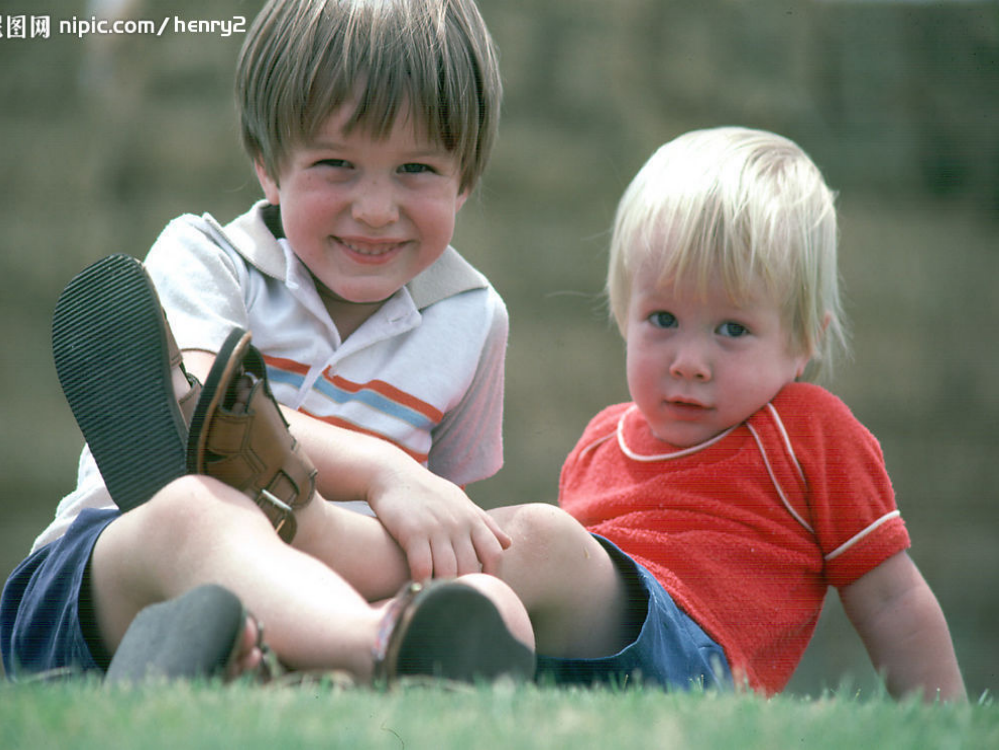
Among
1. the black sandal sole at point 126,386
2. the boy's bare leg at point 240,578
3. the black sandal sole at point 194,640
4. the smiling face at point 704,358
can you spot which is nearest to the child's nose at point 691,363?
the smiling face at point 704,358

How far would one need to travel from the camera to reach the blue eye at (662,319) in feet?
8.79

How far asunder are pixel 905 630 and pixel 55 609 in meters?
1.57

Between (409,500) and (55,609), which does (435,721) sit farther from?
(55,609)

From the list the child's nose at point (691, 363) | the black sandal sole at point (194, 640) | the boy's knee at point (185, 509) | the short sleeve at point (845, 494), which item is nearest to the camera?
the black sandal sole at point (194, 640)

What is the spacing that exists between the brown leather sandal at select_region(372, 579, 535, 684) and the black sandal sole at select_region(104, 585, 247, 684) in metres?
0.18

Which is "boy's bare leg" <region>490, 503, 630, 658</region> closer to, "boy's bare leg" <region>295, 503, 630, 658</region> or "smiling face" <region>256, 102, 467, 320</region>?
"boy's bare leg" <region>295, 503, 630, 658</region>

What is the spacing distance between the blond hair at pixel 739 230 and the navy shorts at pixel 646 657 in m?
0.68

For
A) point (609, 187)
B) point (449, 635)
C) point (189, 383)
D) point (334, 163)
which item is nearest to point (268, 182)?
point (334, 163)

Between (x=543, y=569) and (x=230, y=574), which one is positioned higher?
(x=230, y=574)

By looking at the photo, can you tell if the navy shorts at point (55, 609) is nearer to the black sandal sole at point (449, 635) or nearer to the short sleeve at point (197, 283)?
the short sleeve at point (197, 283)

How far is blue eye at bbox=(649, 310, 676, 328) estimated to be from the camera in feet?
8.79

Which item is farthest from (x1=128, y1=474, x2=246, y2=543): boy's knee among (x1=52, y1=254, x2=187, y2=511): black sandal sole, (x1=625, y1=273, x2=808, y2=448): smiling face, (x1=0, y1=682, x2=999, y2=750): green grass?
(x1=625, y1=273, x2=808, y2=448): smiling face

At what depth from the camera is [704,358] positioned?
2.59m

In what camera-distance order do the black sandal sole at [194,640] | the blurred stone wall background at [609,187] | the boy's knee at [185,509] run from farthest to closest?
the blurred stone wall background at [609,187] → the boy's knee at [185,509] → the black sandal sole at [194,640]
